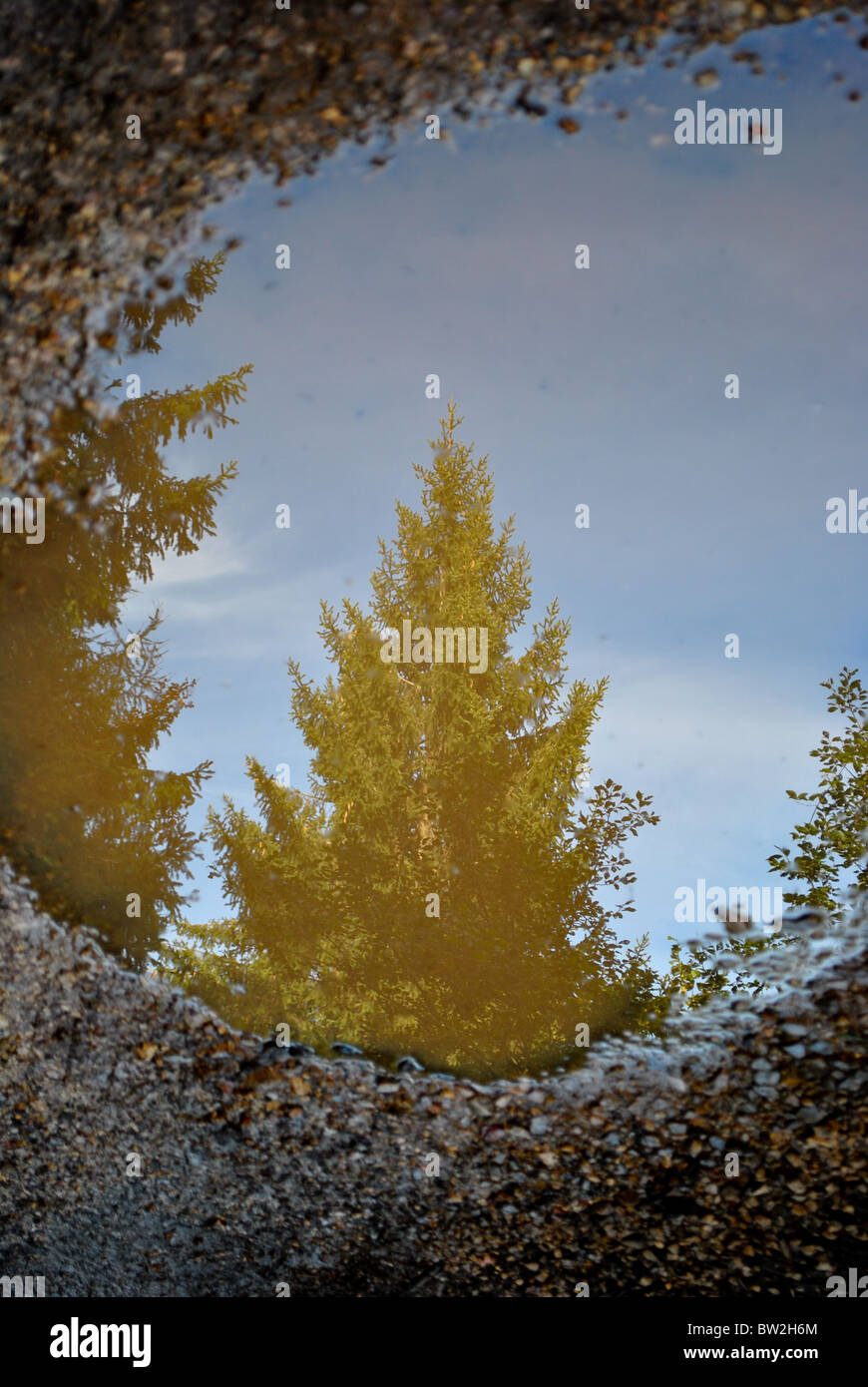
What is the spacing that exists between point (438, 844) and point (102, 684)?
4.32 m

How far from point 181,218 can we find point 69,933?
16.3 feet

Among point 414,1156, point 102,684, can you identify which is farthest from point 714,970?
point 102,684

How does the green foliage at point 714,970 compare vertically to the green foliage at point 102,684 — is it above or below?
below

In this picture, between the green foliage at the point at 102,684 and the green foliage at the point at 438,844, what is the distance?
1.39 m

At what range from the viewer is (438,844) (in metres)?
10.1

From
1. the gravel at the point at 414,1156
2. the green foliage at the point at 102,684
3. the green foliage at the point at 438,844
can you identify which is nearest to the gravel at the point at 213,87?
the green foliage at the point at 102,684

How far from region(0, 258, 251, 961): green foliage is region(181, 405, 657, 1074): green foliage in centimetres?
139

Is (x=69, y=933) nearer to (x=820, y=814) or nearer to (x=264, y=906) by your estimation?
(x=264, y=906)

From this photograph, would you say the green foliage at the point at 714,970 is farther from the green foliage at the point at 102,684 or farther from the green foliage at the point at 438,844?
the green foliage at the point at 102,684

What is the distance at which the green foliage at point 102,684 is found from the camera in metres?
6.95

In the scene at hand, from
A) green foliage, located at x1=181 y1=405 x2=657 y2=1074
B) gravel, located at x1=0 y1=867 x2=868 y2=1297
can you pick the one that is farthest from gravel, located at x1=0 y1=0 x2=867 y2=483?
green foliage, located at x1=181 y1=405 x2=657 y2=1074

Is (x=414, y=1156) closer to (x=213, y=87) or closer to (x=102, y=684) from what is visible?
(x=102, y=684)
